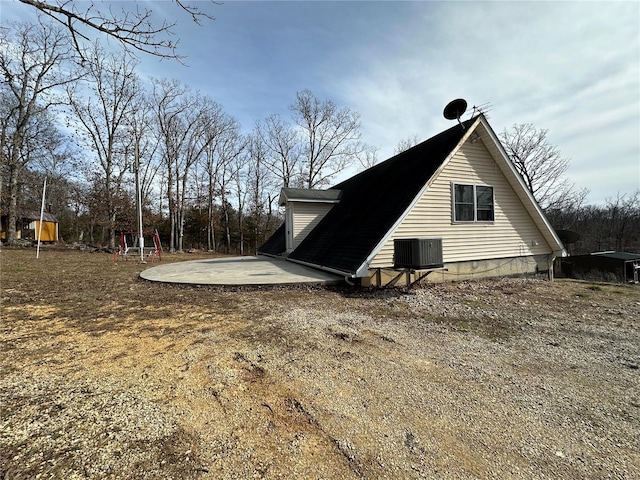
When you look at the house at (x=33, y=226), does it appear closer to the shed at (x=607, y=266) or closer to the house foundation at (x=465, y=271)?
the house foundation at (x=465, y=271)

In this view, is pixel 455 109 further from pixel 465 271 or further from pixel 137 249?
pixel 137 249

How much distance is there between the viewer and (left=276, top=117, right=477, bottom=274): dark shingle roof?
7695 millimetres

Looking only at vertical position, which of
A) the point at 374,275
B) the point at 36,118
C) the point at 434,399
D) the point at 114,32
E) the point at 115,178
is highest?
the point at 36,118

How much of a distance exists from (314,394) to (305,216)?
1097 centimetres

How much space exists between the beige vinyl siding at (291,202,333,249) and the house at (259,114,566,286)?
7.83 feet

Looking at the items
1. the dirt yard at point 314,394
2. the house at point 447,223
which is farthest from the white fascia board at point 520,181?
the dirt yard at point 314,394

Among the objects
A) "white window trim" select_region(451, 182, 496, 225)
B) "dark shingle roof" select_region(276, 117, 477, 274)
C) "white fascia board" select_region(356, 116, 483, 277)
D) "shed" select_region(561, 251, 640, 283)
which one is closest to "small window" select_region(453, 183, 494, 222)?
"white window trim" select_region(451, 182, 496, 225)

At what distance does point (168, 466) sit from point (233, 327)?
2653 millimetres

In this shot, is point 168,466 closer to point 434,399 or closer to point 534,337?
point 434,399

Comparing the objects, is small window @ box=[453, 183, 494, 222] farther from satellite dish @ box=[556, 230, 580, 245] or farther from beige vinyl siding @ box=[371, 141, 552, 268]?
satellite dish @ box=[556, 230, 580, 245]

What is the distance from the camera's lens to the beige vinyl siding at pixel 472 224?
7941 mm

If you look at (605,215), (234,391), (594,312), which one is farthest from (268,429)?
(605,215)

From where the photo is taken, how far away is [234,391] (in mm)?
2564

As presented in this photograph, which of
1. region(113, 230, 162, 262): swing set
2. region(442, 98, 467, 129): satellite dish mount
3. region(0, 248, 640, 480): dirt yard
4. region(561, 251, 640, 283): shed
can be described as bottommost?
region(0, 248, 640, 480): dirt yard
